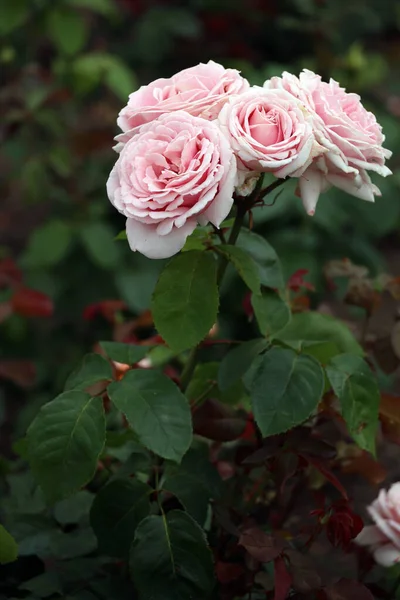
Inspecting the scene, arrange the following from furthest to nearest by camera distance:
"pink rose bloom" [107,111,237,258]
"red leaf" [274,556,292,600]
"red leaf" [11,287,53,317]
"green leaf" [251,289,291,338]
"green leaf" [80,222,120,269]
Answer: "green leaf" [80,222,120,269], "red leaf" [11,287,53,317], "green leaf" [251,289,291,338], "red leaf" [274,556,292,600], "pink rose bloom" [107,111,237,258]

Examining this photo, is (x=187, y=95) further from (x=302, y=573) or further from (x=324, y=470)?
(x=302, y=573)

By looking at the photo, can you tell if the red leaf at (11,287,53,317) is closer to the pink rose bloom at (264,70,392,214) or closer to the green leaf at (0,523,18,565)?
the green leaf at (0,523,18,565)

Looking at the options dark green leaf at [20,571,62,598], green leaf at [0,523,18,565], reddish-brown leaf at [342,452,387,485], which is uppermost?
green leaf at [0,523,18,565]

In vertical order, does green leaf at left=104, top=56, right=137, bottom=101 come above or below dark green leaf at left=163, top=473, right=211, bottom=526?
below

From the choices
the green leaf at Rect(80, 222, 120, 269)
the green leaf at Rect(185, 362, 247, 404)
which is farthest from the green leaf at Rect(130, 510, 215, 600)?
the green leaf at Rect(80, 222, 120, 269)

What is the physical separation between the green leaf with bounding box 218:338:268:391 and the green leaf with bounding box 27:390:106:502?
0.18 metres

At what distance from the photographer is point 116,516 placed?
1.04 metres

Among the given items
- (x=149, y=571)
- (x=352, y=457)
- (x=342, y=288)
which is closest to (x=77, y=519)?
(x=149, y=571)

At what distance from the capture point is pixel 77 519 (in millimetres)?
1189

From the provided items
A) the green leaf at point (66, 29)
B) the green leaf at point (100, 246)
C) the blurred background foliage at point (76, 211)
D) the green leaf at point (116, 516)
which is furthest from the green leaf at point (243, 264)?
the green leaf at point (66, 29)

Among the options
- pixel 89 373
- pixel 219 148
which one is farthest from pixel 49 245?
pixel 219 148

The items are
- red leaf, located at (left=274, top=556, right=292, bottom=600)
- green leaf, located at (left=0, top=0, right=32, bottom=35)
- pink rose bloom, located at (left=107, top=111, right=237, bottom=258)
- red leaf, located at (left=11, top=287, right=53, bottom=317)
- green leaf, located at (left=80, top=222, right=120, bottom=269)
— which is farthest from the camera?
green leaf, located at (left=0, top=0, right=32, bottom=35)

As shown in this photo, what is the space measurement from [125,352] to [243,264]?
24cm

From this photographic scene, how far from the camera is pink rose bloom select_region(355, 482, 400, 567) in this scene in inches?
40.0
